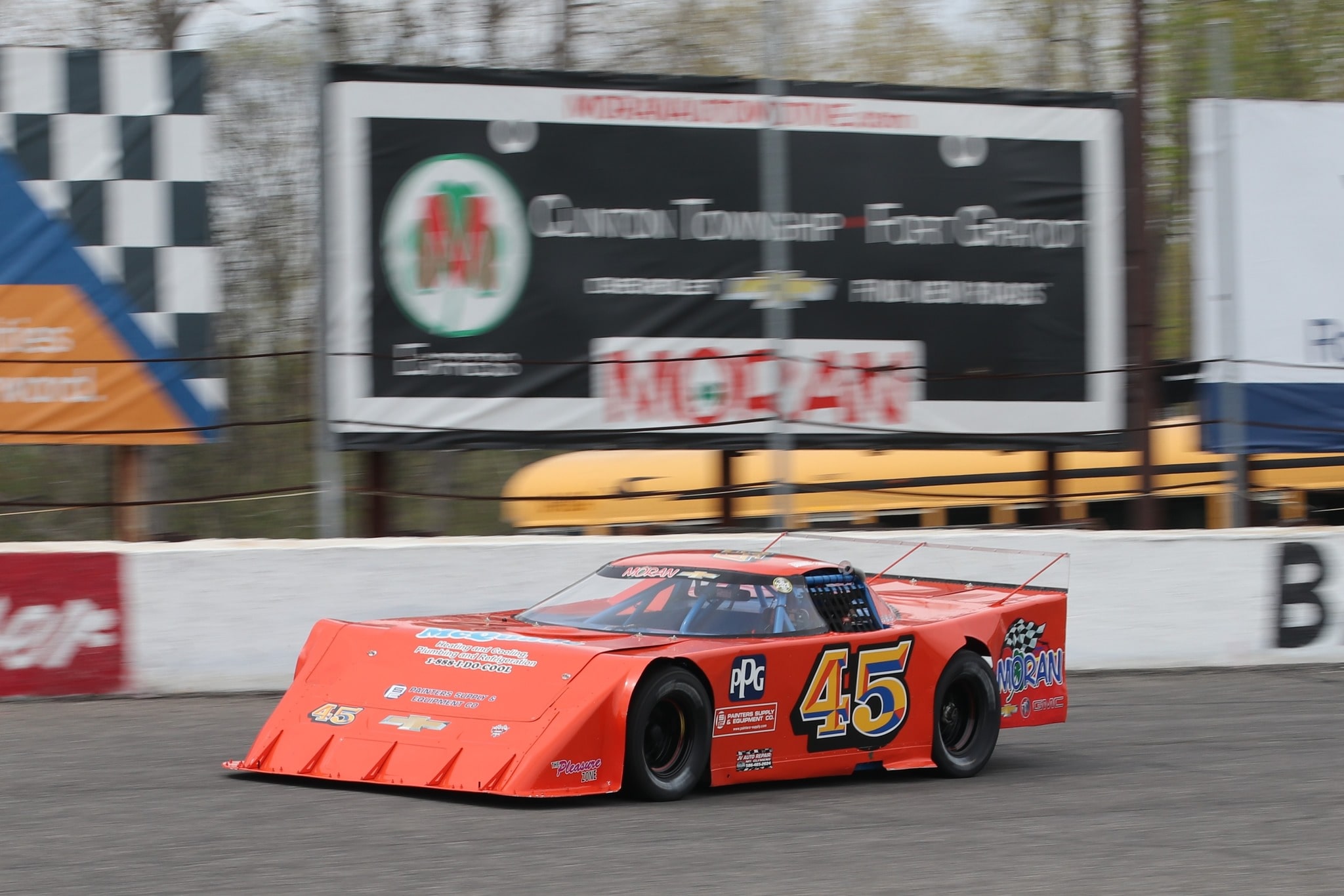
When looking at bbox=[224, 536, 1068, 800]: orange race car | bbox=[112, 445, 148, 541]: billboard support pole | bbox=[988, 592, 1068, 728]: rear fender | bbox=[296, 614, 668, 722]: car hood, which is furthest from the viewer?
bbox=[112, 445, 148, 541]: billboard support pole

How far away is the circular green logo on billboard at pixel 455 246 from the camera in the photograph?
11.8m

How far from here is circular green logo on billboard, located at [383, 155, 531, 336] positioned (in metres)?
11.8

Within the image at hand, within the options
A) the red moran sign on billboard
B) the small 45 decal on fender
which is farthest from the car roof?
the red moran sign on billboard

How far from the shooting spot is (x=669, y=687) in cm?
663

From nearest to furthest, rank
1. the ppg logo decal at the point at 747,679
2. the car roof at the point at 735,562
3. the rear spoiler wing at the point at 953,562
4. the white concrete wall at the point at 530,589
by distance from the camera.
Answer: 1. the ppg logo decal at the point at 747,679
2. the car roof at the point at 735,562
3. the white concrete wall at the point at 530,589
4. the rear spoiler wing at the point at 953,562

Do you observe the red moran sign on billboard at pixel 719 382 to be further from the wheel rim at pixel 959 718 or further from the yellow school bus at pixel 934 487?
the wheel rim at pixel 959 718

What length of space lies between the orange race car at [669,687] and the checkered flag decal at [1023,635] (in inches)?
0.4

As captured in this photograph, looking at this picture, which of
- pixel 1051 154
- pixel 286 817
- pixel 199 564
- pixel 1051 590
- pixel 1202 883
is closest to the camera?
pixel 1202 883

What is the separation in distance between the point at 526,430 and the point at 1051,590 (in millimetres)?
4438

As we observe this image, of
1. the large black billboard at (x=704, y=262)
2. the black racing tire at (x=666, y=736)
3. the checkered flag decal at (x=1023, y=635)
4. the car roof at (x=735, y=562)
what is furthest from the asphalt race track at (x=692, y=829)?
the large black billboard at (x=704, y=262)

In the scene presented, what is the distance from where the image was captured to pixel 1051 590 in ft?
29.5

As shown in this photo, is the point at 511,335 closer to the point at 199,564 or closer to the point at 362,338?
the point at 362,338

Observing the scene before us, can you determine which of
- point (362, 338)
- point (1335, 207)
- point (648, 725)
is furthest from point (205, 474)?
point (648, 725)

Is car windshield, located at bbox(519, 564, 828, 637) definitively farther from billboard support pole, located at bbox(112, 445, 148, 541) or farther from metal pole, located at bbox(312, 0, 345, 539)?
billboard support pole, located at bbox(112, 445, 148, 541)
